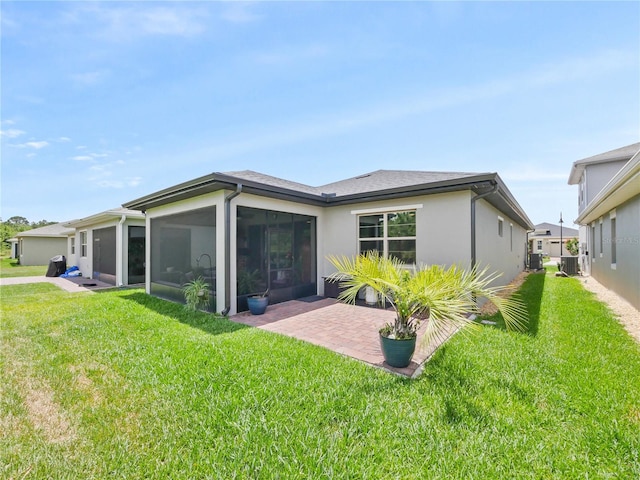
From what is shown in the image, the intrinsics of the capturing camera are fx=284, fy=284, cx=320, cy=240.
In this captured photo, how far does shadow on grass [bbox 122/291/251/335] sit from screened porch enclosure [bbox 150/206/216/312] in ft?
1.49

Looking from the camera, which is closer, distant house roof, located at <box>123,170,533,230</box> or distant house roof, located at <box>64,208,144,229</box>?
distant house roof, located at <box>123,170,533,230</box>

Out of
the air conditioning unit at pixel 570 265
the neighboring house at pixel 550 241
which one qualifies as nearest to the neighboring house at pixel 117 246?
the air conditioning unit at pixel 570 265

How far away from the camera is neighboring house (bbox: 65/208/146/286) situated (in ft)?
42.2

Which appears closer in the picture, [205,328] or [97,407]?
[97,407]

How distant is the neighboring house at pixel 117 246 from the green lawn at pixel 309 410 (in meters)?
8.42

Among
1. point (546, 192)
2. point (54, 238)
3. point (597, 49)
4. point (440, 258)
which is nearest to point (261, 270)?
point (440, 258)

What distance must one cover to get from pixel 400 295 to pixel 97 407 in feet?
12.4

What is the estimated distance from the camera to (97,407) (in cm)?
310

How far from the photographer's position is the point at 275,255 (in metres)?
8.36

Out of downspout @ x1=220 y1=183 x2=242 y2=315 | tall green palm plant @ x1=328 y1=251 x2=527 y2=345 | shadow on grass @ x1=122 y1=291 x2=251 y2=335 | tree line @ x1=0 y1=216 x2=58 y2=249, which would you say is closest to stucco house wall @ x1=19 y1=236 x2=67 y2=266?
tree line @ x1=0 y1=216 x2=58 y2=249

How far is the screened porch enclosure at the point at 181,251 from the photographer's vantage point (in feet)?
25.1

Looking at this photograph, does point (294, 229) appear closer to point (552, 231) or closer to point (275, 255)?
point (275, 255)

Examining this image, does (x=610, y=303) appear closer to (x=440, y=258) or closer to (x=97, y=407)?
(x=440, y=258)

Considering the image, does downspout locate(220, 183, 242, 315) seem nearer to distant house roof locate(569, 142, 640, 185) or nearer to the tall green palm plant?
the tall green palm plant
